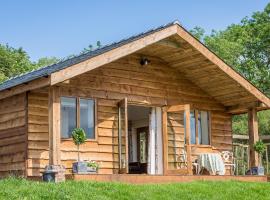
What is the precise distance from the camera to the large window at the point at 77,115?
1633 centimetres

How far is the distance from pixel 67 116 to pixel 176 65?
165 inches

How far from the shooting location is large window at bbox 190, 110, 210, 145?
19469 mm

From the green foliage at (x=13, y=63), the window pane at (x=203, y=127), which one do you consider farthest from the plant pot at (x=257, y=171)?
the green foliage at (x=13, y=63)

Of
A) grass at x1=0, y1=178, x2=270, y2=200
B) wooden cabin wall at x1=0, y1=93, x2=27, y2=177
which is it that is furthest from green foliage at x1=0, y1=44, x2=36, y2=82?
grass at x1=0, y1=178, x2=270, y2=200

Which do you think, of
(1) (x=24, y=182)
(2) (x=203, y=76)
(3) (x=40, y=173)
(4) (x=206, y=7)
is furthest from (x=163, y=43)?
(4) (x=206, y=7)

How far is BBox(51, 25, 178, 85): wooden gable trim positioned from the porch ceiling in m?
0.68

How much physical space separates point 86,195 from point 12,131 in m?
4.85

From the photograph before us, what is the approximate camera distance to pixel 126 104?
16.9m

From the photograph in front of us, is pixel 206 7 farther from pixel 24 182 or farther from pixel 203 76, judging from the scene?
pixel 24 182

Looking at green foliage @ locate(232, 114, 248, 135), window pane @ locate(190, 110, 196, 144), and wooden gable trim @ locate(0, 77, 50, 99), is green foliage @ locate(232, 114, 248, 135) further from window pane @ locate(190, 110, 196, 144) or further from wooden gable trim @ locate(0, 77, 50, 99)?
wooden gable trim @ locate(0, 77, 50, 99)

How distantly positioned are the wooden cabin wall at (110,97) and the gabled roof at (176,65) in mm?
378

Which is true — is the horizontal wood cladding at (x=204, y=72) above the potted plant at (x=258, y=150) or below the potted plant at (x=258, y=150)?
above

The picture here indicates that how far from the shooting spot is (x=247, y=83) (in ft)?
61.6

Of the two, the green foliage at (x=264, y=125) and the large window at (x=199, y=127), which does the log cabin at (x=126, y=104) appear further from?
the green foliage at (x=264, y=125)
